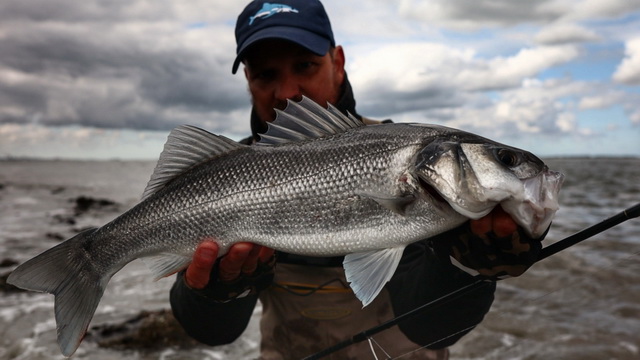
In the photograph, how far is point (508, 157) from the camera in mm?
2059

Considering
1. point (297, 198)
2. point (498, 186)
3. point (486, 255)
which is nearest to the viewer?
point (498, 186)

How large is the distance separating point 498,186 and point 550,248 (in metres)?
0.52

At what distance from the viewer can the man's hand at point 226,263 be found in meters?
2.42

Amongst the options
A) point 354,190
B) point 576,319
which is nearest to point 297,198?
point 354,190

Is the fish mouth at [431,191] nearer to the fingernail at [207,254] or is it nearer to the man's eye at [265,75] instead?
the fingernail at [207,254]

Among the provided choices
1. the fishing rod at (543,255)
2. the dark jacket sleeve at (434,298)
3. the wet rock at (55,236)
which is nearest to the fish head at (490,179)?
the fishing rod at (543,255)

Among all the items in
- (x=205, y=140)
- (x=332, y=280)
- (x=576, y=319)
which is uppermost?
(x=205, y=140)

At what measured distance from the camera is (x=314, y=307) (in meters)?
3.43

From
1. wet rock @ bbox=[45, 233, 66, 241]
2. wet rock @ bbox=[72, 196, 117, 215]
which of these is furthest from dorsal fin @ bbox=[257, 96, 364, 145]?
wet rock @ bbox=[72, 196, 117, 215]

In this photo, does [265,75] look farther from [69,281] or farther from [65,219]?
[65,219]

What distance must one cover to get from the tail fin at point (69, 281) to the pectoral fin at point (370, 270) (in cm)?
130

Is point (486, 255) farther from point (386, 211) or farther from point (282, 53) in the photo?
point (282, 53)

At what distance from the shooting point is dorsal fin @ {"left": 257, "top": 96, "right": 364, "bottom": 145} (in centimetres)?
251

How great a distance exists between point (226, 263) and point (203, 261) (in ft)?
0.49
